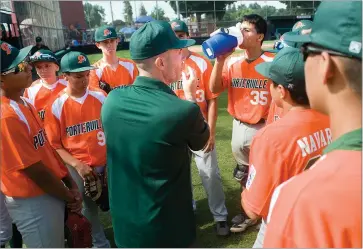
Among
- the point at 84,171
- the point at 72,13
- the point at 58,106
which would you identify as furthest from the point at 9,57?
the point at 72,13

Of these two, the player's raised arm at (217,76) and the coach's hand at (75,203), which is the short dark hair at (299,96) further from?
the coach's hand at (75,203)

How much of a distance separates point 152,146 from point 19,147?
1.00 meters

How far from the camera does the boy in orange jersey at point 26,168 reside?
226 cm

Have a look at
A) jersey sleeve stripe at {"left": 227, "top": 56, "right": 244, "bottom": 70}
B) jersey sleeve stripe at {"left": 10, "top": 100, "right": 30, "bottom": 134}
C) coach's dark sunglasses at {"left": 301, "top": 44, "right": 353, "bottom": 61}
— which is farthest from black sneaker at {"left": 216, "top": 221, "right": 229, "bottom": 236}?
coach's dark sunglasses at {"left": 301, "top": 44, "right": 353, "bottom": 61}

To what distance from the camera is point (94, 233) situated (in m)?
3.46

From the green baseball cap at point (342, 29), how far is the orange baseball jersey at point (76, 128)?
2.63m

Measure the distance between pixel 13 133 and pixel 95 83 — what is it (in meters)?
2.37

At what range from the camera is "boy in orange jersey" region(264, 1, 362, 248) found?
846 mm

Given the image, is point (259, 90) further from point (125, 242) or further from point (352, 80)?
point (352, 80)

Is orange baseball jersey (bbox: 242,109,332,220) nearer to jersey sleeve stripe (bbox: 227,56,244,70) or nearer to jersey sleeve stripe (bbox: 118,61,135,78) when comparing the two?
jersey sleeve stripe (bbox: 227,56,244,70)

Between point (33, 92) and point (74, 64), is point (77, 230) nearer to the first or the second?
point (74, 64)

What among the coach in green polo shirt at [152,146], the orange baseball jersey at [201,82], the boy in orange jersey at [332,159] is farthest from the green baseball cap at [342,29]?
the orange baseball jersey at [201,82]

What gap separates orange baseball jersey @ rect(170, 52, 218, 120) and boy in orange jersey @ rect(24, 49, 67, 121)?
1683mm

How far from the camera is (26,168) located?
2307 millimetres
